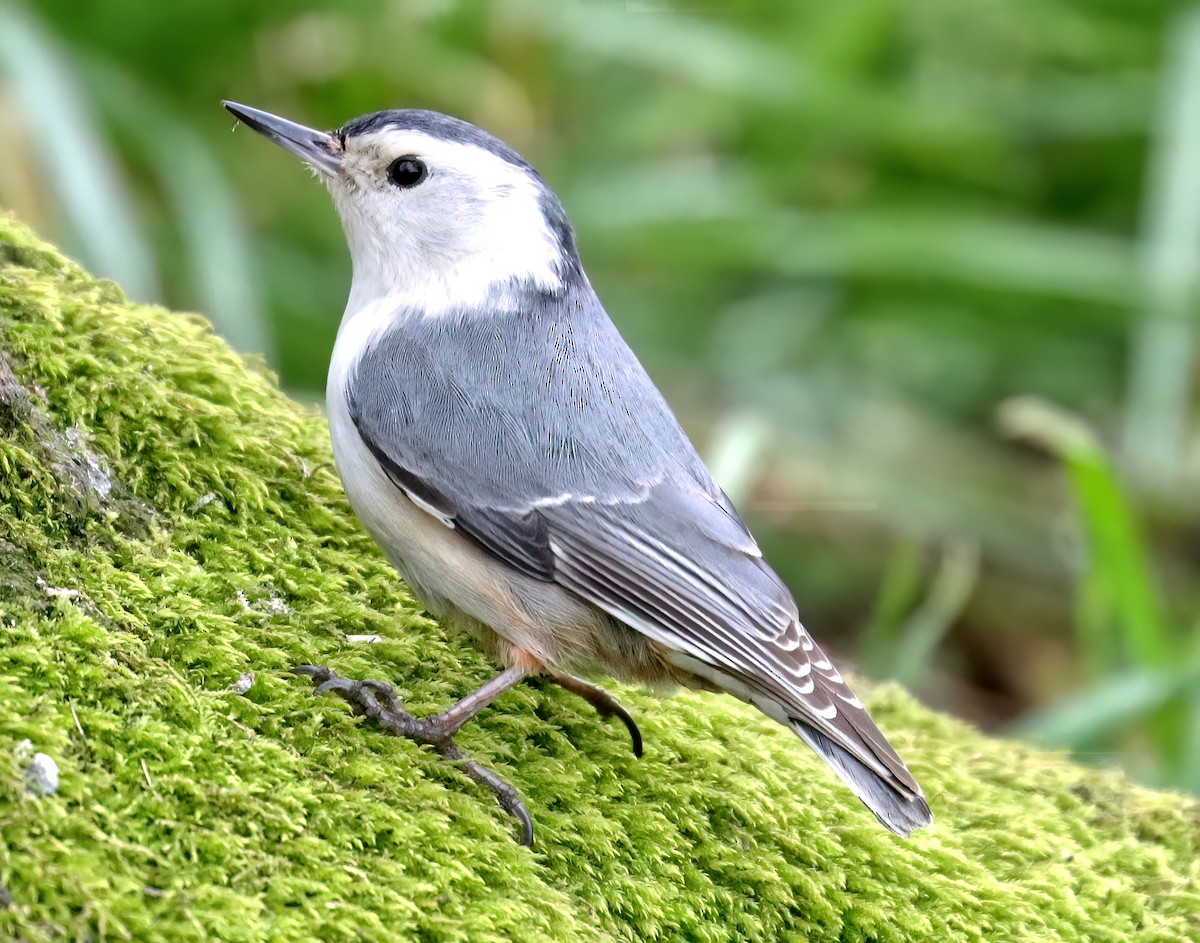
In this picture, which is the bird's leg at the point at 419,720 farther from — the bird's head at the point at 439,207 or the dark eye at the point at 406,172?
the dark eye at the point at 406,172

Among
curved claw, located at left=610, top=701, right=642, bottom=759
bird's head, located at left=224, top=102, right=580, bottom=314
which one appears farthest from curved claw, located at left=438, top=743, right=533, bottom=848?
bird's head, located at left=224, top=102, right=580, bottom=314

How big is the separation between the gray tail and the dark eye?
1.34m

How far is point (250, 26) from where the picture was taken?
504 cm

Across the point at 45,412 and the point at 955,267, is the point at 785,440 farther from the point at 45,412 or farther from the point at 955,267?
the point at 45,412

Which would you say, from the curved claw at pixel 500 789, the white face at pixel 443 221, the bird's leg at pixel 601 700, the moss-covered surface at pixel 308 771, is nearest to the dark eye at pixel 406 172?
the white face at pixel 443 221

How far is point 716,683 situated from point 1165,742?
2002mm

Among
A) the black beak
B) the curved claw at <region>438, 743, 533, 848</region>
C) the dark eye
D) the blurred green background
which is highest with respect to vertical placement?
the blurred green background

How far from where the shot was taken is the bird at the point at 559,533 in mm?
2203

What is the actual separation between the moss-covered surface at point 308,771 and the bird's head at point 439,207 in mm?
377

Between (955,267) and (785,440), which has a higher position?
(955,267)

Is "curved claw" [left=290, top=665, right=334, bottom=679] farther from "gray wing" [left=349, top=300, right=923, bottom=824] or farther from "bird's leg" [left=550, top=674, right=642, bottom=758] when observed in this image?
"bird's leg" [left=550, top=674, right=642, bottom=758]

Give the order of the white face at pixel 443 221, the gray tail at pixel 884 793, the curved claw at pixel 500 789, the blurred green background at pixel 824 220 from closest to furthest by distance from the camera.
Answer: the curved claw at pixel 500 789
the gray tail at pixel 884 793
the white face at pixel 443 221
the blurred green background at pixel 824 220

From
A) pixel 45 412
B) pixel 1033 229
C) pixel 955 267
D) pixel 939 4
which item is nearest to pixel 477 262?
pixel 45 412

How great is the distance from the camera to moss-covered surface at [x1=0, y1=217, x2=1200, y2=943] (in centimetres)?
172
